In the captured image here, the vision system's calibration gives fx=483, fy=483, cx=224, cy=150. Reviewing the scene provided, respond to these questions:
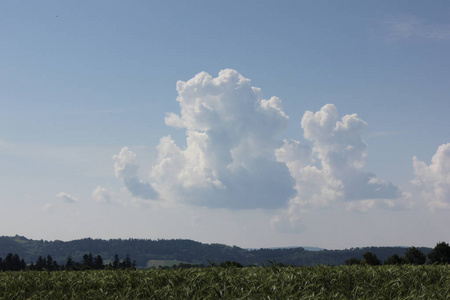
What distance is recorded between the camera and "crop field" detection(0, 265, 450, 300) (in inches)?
446

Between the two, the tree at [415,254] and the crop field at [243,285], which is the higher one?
the tree at [415,254]

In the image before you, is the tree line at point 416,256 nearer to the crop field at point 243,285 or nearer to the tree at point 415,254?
the tree at point 415,254

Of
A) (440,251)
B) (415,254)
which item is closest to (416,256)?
(415,254)

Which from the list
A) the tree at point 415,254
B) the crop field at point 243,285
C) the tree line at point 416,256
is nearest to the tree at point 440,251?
the tree line at point 416,256

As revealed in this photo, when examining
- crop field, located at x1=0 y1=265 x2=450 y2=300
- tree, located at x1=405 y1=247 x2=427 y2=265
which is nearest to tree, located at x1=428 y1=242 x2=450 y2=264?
tree, located at x1=405 y1=247 x2=427 y2=265

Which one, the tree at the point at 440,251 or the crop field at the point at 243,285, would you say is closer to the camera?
the crop field at the point at 243,285

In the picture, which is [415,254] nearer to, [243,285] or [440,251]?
[440,251]

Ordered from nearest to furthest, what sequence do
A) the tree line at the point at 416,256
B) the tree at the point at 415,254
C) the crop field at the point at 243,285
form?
the crop field at the point at 243,285 < the tree line at the point at 416,256 < the tree at the point at 415,254

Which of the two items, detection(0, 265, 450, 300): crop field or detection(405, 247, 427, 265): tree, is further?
detection(405, 247, 427, 265): tree

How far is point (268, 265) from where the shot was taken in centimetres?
1516

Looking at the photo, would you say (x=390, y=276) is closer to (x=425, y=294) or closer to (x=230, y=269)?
(x=425, y=294)

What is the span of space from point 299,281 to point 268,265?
2.97 metres

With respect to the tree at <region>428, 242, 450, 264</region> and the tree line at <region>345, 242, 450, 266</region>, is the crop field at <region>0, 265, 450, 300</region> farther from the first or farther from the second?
the tree at <region>428, 242, 450, 264</region>

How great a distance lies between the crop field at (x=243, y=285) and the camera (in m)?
11.3
